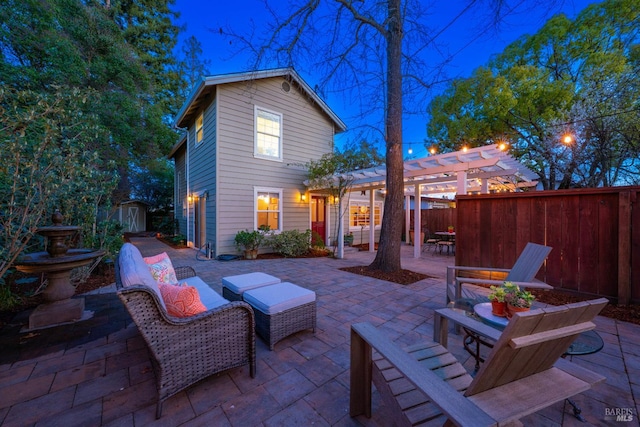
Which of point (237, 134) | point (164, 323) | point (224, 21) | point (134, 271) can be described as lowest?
point (164, 323)

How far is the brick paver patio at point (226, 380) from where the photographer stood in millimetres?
1614

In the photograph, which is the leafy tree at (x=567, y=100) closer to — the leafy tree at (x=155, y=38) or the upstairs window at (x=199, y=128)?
the upstairs window at (x=199, y=128)

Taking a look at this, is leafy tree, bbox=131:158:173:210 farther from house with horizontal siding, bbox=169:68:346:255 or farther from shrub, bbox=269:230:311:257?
shrub, bbox=269:230:311:257

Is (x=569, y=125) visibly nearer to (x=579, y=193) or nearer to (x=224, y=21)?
(x=579, y=193)

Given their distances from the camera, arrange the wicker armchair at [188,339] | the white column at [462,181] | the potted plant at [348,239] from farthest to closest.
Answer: the potted plant at [348,239] < the white column at [462,181] < the wicker armchair at [188,339]

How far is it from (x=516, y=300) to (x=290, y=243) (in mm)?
6427

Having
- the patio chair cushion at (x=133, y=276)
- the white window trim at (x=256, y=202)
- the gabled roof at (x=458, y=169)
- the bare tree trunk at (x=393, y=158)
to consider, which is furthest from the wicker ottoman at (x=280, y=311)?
the white window trim at (x=256, y=202)

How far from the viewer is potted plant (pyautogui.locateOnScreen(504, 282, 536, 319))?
1904mm

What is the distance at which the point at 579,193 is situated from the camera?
3.78 meters

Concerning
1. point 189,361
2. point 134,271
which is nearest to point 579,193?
point 189,361

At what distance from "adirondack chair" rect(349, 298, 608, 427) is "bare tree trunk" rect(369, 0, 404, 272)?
394 centimetres

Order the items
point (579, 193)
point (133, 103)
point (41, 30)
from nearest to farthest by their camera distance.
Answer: point (579, 193)
point (41, 30)
point (133, 103)

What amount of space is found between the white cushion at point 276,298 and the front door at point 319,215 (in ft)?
22.1

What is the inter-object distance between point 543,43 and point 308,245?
40.4 feet
